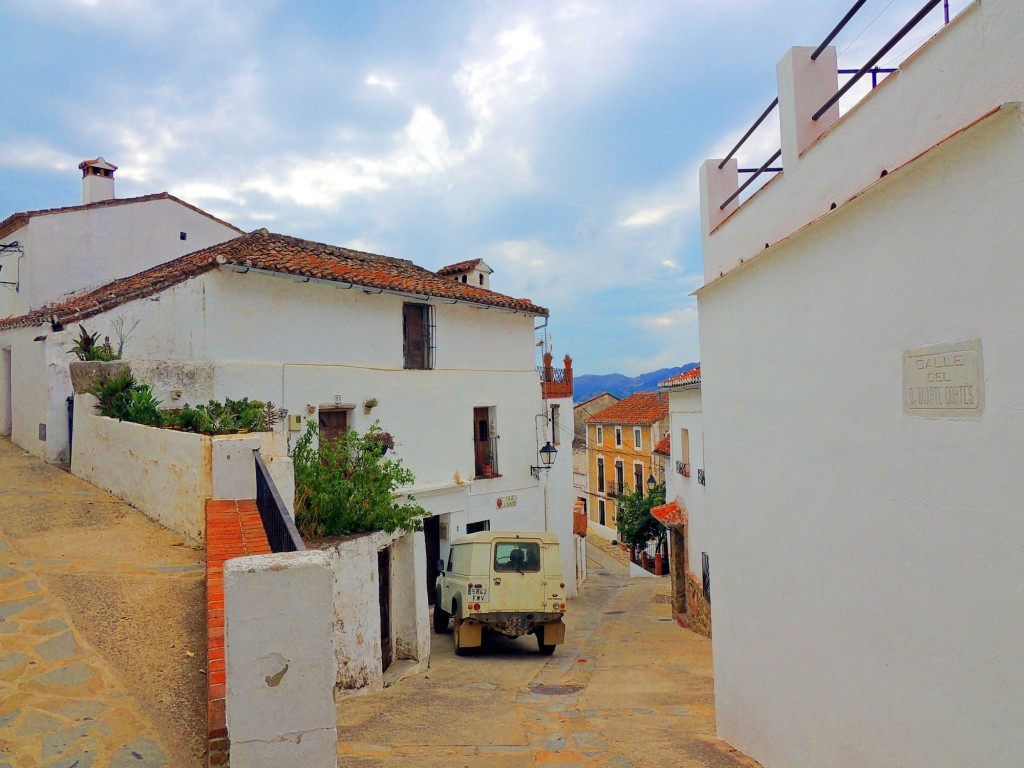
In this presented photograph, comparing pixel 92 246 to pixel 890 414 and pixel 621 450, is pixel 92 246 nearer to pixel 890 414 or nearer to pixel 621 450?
pixel 890 414

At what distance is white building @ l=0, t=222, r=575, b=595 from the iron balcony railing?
17.4 ft

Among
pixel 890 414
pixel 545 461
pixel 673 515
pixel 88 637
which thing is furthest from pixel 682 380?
pixel 88 637

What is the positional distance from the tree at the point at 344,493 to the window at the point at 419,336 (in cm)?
506

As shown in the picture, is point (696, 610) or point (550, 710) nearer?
point (550, 710)

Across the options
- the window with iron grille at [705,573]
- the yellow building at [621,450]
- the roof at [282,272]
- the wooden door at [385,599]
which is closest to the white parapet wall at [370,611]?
the wooden door at [385,599]

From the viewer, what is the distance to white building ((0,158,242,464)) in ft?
43.3

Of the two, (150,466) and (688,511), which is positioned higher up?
(150,466)

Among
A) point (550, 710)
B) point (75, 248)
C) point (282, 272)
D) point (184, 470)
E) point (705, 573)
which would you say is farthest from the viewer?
point (75, 248)

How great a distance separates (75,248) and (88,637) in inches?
548

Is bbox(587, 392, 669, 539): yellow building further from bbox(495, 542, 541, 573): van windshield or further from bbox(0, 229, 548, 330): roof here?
bbox(495, 542, 541, 573): van windshield

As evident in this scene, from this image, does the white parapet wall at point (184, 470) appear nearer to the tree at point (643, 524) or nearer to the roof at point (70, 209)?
the roof at point (70, 209)

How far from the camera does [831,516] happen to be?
4703 mm

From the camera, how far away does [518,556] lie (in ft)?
39.8

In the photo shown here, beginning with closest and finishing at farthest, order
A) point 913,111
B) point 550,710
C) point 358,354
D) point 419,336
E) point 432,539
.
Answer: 1. point 913,111
2. point 550,710
3. point 358,354
4. point 419,336
5. point 432,539
